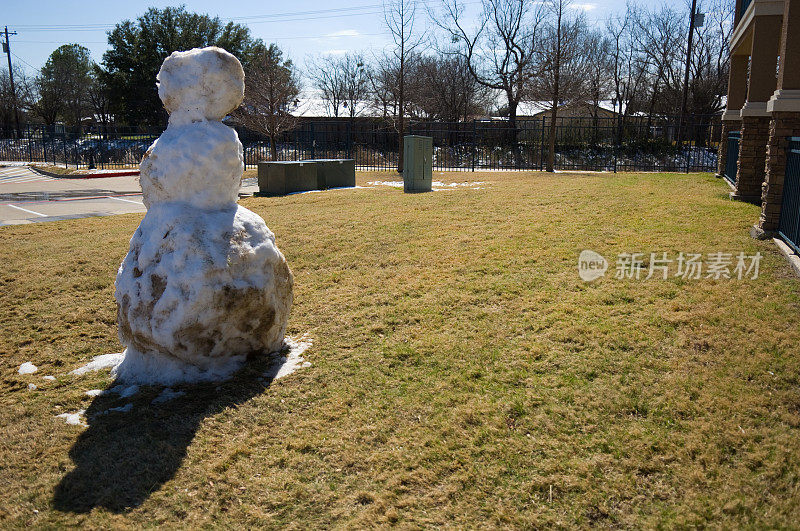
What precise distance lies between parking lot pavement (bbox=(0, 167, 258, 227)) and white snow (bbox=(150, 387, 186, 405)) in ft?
30.7

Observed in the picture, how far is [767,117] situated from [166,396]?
11.7m

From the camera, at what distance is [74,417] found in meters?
4.21

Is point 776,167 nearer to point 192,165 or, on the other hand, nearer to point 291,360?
point 291,360

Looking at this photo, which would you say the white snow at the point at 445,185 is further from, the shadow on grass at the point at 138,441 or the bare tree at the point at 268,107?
the shadow on grass at the point at 138,441

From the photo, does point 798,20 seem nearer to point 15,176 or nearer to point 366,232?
point 366,232

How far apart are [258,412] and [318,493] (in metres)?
1.07

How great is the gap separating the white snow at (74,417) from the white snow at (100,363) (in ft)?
2.62

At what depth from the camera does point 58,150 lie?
36.1 metres

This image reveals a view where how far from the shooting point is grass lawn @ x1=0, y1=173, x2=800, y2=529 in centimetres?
315

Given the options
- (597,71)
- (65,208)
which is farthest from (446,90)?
(65,208)

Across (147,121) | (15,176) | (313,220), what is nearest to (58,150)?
(147,121)

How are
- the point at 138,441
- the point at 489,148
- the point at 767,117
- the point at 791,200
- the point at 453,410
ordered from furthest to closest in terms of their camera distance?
the point at 489,148, the point at 767,117, the point at 791,200, the point at 453,410, the point at 138,441

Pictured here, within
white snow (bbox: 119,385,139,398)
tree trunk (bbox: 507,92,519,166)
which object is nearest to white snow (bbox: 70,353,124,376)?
white snow (bbox: 119,385,139,398)

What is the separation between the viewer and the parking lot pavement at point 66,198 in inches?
512
